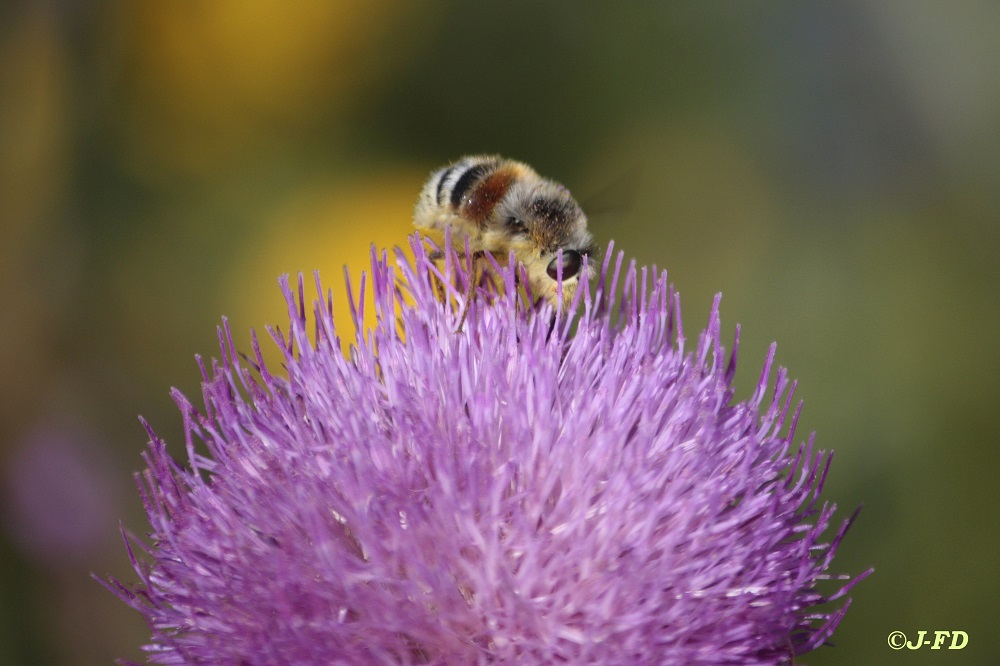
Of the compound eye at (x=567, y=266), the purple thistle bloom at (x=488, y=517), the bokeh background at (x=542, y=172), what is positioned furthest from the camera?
the bokeh background at (x=542, y=172)

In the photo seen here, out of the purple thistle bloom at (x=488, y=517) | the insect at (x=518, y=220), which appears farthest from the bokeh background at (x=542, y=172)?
the purple thistle bloom at (x=488, y=517)

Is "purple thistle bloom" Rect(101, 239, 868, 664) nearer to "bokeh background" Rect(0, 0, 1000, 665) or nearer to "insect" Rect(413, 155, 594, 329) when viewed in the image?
"insect" Rect(413, 155, 594, 329)

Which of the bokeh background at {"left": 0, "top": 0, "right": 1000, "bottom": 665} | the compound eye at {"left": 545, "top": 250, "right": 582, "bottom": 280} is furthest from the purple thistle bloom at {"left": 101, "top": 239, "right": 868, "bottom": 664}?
the bokeh background at {"left": 0, "top": 0, "right": 1000, "bottom": 665}

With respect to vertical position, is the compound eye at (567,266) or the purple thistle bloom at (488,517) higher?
the compound eye at (567,266)

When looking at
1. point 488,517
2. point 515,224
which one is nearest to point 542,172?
point 515,224

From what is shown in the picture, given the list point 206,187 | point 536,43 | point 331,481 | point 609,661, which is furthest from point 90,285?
point 609,661

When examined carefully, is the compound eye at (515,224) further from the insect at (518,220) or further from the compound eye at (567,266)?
the compound eye at (567,266)
